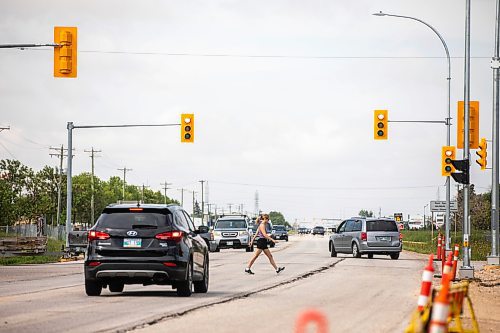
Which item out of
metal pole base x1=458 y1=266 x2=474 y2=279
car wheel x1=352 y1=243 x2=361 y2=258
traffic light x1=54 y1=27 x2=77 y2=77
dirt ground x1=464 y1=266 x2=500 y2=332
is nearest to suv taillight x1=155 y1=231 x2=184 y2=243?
dirt ground x1=464 y1=266 x2=500 y2=332

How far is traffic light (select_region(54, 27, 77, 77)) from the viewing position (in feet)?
85.2

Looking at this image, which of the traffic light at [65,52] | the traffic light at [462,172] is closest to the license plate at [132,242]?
the traffic light at [65,52]

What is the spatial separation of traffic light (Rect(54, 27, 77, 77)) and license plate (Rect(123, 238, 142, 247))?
7.03m

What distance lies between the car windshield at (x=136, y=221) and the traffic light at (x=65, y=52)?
653cm

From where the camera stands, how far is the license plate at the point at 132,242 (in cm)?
2038

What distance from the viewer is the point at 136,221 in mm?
20562

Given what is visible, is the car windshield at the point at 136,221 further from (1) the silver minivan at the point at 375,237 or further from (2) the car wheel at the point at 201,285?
(1) the silver minivan at the point at 375,237

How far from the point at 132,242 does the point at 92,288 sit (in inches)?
52.1

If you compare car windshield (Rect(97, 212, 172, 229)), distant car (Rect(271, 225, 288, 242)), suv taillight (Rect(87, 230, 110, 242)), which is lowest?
distant car (Rect(271, 225, 288, 242))

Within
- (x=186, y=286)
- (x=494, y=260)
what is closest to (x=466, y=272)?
(x=494, y=260)

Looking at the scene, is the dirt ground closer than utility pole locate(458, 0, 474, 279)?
Yes

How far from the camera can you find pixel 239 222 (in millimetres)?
59531

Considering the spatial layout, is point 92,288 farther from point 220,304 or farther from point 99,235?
point 220,304

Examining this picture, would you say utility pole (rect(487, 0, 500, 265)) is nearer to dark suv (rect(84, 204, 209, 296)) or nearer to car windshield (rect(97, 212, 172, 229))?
dark suv (rect(84, 204, 209, 296))
